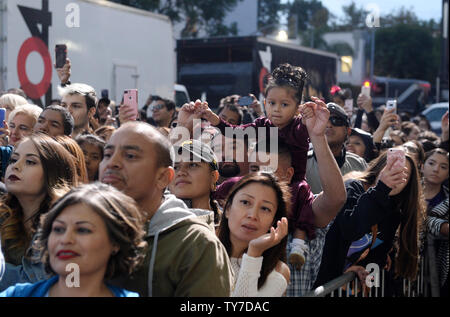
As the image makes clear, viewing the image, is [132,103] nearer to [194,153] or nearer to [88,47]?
[194,153]

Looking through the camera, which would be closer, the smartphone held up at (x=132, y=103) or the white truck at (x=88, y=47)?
the smartphone held up at (x=132, y=103)

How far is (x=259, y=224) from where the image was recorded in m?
3.39

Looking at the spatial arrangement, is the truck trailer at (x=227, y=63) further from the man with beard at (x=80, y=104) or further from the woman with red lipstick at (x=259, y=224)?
the woman with red lipstick at (x=259, y=224)

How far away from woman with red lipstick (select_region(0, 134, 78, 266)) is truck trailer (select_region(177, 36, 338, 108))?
10.9m

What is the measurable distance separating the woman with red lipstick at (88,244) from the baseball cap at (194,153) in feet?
4.71

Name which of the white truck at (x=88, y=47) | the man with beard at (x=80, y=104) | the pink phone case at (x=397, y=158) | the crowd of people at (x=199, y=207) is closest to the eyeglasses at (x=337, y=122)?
the crowd of people at (x=199, y=207)

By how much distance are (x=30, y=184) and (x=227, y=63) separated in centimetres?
1251

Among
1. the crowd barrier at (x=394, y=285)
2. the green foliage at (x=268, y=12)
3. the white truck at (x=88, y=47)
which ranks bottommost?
the crowd barrier at (x=394, y=285)

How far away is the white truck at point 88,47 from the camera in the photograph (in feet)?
30.9

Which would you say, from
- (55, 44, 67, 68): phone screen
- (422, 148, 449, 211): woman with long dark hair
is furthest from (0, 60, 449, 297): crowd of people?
(422, 148, 449, 211): woman with long dark hair

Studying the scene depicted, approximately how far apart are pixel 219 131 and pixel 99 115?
2872 mm

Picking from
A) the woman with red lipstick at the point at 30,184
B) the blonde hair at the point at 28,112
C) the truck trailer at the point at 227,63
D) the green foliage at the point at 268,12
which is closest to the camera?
the woman with red lipstick at the point at 30,184
